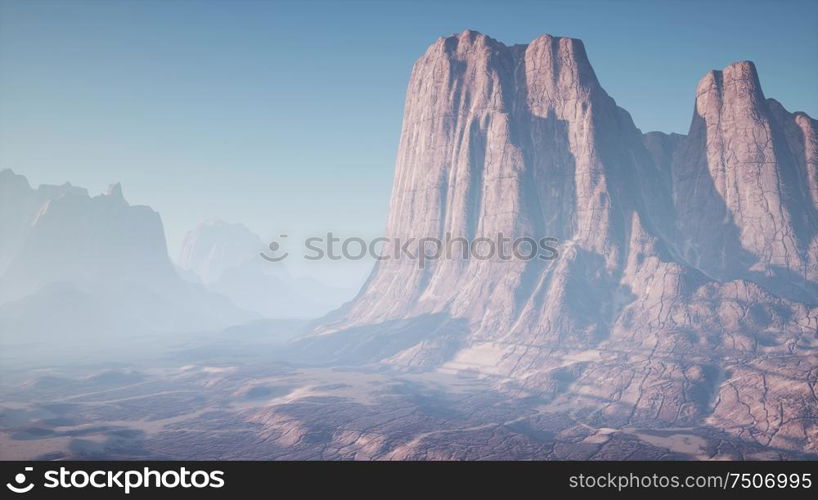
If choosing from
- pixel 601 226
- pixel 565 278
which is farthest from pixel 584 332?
pixel 601 226

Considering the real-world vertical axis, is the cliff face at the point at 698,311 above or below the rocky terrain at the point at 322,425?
above

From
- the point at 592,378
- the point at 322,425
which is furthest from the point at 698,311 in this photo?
the point at 322,425
